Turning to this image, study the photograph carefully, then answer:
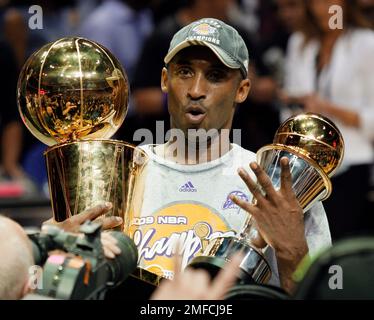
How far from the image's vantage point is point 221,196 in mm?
3449

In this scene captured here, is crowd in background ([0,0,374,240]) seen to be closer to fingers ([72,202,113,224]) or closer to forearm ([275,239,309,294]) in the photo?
forearm ([275,239,309,294])

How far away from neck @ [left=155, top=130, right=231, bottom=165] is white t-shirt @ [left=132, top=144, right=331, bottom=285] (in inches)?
1.1

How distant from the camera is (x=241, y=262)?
3.03 m

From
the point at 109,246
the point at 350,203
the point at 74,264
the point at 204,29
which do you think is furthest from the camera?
the point at 350,203

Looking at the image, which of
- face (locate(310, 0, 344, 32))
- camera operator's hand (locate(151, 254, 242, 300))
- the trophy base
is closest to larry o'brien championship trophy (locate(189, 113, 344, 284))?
the trophy base

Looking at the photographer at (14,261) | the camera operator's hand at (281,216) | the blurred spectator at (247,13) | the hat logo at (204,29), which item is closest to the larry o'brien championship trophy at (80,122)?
the hat logo at (204,29)

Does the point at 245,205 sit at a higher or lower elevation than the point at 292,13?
lower

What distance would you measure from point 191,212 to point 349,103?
253cm

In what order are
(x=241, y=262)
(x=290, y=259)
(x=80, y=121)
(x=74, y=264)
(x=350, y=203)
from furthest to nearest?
(x=350, y=203)
(x=80, y=121)
(x=290, y=259)
(x=241, y=262)
(x=74, y=264)

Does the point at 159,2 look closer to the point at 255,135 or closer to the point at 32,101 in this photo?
the point at 255,135

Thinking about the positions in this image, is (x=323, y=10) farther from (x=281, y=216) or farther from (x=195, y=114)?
(x=281, y=216)

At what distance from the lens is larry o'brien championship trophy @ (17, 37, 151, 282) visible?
3.22 metres

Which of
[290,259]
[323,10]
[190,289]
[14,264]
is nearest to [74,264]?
[14,264]

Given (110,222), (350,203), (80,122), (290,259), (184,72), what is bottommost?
(350,203)
